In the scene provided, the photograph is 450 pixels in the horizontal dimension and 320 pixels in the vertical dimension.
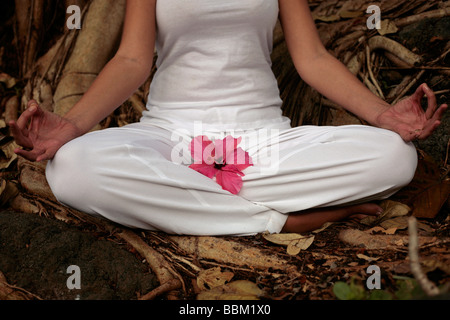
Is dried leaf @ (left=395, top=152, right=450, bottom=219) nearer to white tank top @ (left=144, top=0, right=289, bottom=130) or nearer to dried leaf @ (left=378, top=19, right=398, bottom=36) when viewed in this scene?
white tank top @ (left=144, top=0, right=289, bottom=130)

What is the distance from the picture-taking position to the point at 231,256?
1661mm

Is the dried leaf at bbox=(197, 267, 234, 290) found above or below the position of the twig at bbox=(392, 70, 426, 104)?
below

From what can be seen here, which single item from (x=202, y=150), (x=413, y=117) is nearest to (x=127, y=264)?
(x=202, y=150)

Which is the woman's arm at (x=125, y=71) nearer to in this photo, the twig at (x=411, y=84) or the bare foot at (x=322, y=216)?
the bare foot at (x=322, y=216)

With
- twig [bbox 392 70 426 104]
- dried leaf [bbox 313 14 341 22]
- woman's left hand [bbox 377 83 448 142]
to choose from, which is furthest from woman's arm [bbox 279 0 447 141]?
dried leaf [bbox 313 14 341 22]

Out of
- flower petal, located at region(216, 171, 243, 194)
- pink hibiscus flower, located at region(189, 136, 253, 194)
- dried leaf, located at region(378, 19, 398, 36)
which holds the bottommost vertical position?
flower petal, located at region(216, 171, 243, 194)

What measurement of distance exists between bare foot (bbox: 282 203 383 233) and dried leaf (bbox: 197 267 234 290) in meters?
0.39

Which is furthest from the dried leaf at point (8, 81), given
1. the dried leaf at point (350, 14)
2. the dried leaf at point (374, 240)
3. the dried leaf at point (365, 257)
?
the dried leaf at point (365, 257)

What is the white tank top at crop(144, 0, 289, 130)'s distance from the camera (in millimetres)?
1960

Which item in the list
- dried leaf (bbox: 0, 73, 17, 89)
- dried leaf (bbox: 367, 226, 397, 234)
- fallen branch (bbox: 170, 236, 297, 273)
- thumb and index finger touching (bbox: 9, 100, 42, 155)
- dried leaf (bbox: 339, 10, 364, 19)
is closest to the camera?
thumb and index finger touching (bbox: 9, 100, 42, 155)

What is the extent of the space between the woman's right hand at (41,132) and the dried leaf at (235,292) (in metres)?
0.73

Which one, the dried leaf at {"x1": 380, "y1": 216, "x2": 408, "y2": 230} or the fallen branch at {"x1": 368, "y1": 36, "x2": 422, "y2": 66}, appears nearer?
the dried leaf at {"x1": 380, "y1": 216, "x2": 408, "y2": 230}

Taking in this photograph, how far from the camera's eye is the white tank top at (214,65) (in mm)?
1960
